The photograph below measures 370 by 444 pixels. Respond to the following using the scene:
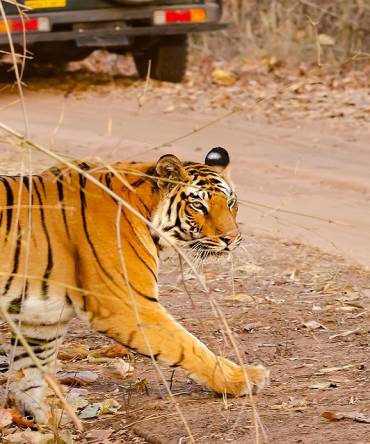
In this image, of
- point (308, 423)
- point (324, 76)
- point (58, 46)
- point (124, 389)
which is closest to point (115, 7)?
point (58, 46)

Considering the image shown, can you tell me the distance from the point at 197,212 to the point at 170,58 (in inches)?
380

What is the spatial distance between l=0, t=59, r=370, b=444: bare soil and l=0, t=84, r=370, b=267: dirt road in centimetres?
2

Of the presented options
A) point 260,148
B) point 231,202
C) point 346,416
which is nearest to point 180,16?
point 260,148

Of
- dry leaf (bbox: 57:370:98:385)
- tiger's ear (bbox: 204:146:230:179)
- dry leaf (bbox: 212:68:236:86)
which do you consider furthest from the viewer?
dry leaf (bbox: 212:68:236:86)

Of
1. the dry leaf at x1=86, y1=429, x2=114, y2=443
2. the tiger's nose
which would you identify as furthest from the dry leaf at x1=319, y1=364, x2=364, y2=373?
the dry leaf at x1=86, y1=429, x2=114, y2=443

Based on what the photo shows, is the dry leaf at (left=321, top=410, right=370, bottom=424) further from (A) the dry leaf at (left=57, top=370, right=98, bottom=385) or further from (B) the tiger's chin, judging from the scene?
(A) the dry leaf at (left=57, top=370, right=98, bottom=385)

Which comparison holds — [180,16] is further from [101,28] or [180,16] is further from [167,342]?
[167,342]

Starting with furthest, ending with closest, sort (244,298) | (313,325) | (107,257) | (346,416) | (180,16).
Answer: (180,16) < (244,298) < (313,325) < (107,257) < (346,416)

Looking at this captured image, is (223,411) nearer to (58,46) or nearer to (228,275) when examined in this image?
(228,275)

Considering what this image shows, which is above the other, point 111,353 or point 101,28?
point 101,28

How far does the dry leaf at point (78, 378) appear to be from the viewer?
534 cm

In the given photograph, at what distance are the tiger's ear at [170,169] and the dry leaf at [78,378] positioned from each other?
1024 mm

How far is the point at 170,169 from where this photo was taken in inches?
188

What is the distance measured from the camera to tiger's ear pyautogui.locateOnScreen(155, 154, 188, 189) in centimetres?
473
